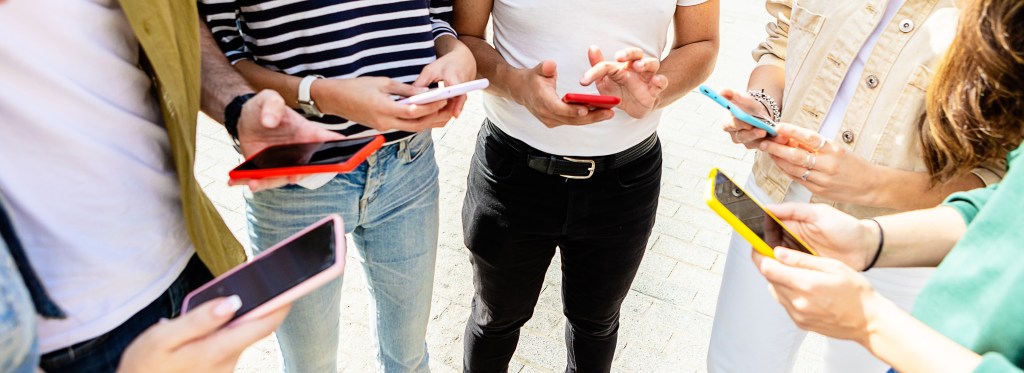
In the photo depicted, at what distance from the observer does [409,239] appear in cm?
203

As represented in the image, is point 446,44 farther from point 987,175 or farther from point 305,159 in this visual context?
point 987,175

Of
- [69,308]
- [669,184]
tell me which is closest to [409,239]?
[69,308]

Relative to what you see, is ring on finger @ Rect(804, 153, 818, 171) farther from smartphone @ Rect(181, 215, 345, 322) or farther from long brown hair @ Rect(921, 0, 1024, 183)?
smartphone @ Rect(181, 215, 345, 322)

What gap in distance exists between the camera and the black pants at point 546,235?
208 centimetres

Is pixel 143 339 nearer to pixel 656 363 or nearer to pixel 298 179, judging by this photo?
pixel 298 179

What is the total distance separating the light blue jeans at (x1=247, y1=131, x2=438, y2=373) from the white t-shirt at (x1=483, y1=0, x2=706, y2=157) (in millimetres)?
318

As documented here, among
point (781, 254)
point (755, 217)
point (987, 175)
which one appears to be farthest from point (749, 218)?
point (987, 175)

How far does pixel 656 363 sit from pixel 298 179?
6.10ft

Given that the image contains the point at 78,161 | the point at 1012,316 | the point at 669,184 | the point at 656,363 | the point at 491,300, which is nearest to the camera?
the point at 1012,316

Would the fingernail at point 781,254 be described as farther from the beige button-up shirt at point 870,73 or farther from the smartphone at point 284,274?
the smartphone at point 284,274

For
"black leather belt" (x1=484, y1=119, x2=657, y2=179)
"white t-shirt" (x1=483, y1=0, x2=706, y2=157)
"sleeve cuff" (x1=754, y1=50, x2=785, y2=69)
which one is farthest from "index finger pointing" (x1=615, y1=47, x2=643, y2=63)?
"sleeve cuff" (x1=754, y1=50, x2=785, y2=69)

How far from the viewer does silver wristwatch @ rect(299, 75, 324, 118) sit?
5.44 ft

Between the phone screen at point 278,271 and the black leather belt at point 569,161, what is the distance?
891 mm

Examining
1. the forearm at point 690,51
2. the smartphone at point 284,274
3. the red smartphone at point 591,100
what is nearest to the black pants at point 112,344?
the smartphone at point 284,274
